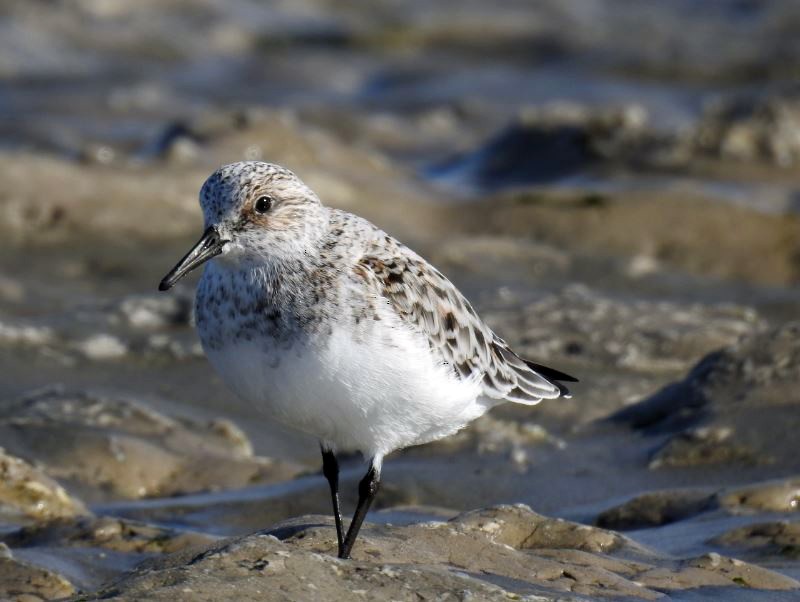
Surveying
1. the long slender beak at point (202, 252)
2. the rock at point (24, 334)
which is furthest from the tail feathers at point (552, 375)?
the rock at point (24, 334)

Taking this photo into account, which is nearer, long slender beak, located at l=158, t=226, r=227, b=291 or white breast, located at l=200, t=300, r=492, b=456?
white breast, located at l=200, t=300, r=492, b=456

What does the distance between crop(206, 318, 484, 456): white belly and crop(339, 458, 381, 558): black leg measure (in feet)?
0.37

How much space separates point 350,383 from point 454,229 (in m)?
7.05

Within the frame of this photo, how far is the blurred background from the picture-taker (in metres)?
7.12

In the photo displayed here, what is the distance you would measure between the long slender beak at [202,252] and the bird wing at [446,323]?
1.75ft

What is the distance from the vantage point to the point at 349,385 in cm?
509

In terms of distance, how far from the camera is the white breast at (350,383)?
16.6ft

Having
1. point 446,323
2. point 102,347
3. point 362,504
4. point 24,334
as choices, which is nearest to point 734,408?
point 446,323

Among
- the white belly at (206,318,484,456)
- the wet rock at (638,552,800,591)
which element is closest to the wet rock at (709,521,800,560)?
the wet rock at (638,552,800,591)

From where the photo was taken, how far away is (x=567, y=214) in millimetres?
12070

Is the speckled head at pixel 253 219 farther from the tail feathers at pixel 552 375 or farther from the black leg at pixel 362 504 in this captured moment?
the tail feathers at pixel 552 375

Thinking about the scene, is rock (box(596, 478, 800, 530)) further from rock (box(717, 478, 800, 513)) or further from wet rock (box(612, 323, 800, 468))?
wet rock (box(612, 323, 800, 468))

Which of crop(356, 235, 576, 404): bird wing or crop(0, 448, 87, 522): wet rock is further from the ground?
crop(356, 235, 576, 404): bird wing

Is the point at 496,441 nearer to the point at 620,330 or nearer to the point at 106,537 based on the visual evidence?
the point at 620,330
